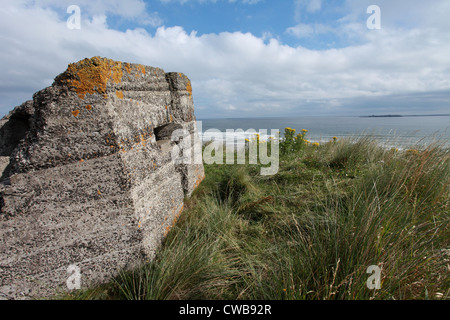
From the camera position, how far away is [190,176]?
3.95 metres

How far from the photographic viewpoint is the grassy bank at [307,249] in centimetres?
167

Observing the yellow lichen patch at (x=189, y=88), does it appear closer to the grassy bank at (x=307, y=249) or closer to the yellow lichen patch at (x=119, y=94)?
the grassy bank at (x=307, y=249)

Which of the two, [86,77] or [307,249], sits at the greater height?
[86,77]

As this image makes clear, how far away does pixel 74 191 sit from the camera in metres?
2.00

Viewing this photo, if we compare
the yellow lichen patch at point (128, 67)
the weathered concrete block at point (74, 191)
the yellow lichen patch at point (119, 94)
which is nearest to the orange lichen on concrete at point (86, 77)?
the weathered concrete block at point (74, 191)

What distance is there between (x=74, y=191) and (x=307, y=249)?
2178 millimetres

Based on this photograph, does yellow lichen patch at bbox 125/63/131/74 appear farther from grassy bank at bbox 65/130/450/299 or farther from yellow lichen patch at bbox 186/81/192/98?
grassy bank at bbox 65/130/450/299

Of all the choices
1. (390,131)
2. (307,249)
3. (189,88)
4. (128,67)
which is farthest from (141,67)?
(390,131)

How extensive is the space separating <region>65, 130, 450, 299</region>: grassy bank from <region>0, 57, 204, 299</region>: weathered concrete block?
0.30 meters

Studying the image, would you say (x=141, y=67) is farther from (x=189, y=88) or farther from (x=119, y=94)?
(x=189, y=88)
